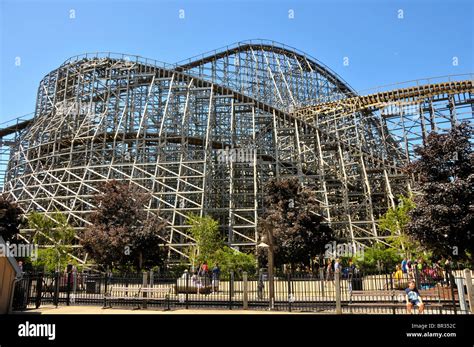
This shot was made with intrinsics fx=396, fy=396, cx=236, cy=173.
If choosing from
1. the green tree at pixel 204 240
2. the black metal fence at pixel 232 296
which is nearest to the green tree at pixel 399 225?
the black metal fence at pixel 232 296

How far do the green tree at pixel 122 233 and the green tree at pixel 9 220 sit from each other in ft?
20.2

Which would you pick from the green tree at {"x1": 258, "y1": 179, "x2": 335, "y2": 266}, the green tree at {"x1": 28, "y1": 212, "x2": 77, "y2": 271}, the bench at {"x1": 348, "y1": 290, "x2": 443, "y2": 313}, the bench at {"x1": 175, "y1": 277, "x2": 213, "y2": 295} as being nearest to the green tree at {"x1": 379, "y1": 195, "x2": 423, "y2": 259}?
the green tree at {"x1": 258, "y1": 179, "x2": 335, "y2": 266}

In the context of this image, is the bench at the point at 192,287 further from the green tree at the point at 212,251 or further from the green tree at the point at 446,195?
the green tree at the point at 446,195

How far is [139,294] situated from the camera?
14.5 m

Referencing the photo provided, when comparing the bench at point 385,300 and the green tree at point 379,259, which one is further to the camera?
the green tree at point 379,259

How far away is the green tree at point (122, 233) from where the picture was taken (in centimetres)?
2147

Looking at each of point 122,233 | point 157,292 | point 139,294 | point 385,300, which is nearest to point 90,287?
point 139,294

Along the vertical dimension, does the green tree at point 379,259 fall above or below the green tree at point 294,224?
below

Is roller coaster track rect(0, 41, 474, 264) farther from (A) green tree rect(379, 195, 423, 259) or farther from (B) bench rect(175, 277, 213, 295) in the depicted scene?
(B) bench rect(175, 277, 213, 295)

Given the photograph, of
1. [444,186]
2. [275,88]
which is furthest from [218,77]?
[444,186]

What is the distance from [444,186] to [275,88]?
27936 millimetres

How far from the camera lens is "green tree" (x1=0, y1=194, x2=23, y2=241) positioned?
24.9m

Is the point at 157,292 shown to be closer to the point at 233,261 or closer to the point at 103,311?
the point at 103,311
